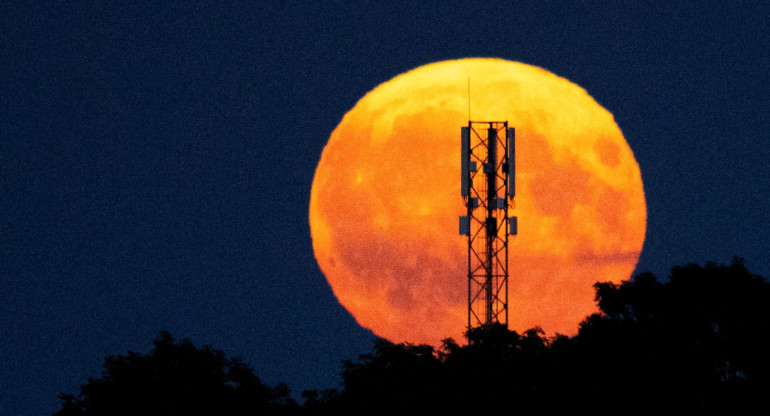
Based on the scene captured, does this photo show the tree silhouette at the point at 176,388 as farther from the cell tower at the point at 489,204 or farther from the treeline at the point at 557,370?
the cell tower at the point at 489,204

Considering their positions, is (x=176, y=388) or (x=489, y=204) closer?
(x=176, y=388)

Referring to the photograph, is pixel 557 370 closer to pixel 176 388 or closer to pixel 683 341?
pixel 683 341

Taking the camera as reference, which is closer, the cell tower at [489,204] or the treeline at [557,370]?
the treeline at [557,370]

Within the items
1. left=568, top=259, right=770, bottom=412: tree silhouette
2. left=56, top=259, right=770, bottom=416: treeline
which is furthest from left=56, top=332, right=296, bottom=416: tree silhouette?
left=568, top=259, right=770, bottom=412: tree silhouette

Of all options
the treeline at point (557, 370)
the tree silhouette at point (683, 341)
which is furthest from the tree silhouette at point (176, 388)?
the tree silhouette at point (683, 341)

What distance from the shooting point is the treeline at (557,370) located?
6025 cm

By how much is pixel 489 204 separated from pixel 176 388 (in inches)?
703

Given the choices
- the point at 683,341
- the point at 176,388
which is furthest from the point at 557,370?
the point at 176,388

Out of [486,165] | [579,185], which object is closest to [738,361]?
[486,165]

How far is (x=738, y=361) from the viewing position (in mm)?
60938

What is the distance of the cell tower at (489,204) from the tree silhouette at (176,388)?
13464mm

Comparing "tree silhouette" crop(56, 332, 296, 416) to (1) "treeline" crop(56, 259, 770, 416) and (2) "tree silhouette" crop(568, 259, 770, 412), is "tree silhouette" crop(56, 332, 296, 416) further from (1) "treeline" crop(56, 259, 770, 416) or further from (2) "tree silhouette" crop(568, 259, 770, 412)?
(2) "tree silhouette" crop(568, 259, 770, 412)

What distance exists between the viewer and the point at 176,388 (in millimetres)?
64938

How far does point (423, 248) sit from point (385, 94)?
866 centimetres
